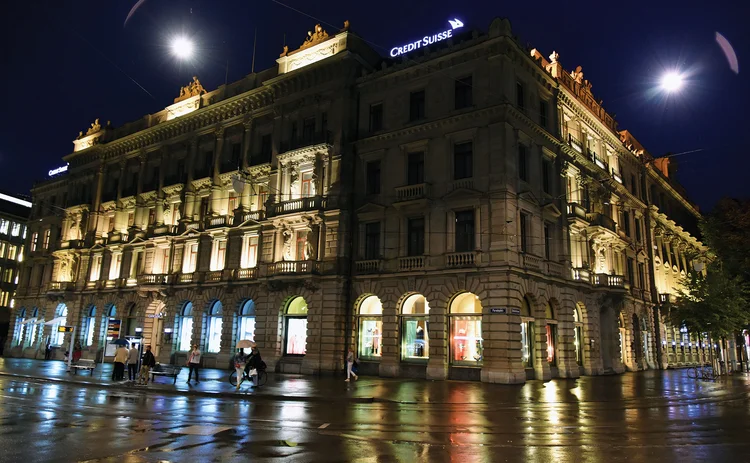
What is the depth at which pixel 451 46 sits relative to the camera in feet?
111

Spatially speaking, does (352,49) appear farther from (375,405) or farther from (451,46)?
(375,405)

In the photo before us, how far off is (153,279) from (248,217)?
1154 cm

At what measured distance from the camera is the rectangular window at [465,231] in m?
31.3

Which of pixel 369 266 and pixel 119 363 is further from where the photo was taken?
pixel 369 266

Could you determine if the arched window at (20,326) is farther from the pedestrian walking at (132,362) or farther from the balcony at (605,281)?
the balcony at (605,281)

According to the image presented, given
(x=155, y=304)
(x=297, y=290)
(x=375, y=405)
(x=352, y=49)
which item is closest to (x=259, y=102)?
(x=352, y=49)

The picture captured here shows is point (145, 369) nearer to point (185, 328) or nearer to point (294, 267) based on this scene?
point (294, 267)

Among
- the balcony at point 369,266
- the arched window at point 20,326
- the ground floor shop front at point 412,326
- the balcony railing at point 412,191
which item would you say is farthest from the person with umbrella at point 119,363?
the arched window at point 20,326

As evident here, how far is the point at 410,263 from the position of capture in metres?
32.8

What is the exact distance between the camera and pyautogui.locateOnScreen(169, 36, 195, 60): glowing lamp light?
2330 centimetres

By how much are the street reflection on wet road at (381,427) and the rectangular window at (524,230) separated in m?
9.87

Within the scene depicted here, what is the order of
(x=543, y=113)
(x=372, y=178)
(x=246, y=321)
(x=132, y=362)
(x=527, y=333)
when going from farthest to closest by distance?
(x=246, y=321) < (x=543, y=113) < (x=372, y=178) < (x=527, y=333) < (x=132, y=362)

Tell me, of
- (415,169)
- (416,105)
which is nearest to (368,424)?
(415,169)

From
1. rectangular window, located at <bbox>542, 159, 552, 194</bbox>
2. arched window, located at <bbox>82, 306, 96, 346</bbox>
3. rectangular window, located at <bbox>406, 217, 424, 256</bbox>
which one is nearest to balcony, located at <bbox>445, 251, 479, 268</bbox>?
rectangular window, located at <bbox>406, 217, 424, 256</bbox>
